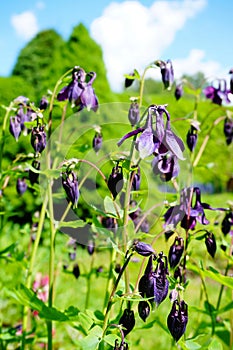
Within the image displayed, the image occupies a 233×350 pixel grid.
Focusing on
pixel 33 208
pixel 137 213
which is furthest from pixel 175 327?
pixel 33 208

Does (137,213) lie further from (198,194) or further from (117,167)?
(117,167)

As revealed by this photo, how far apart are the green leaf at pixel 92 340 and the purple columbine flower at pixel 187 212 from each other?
18.1 inches

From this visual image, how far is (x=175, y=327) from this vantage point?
1.30 meters

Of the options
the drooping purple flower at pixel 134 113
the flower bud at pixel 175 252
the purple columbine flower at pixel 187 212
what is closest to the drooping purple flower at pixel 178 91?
the drooping purple flower at pixel 134 113

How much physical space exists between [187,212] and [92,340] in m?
0.57

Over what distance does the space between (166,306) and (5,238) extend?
179 cm

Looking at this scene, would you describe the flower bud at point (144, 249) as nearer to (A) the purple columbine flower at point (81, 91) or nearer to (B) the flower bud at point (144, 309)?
(B) the flower bud at point (144, 309)

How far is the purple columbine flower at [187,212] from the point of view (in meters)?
1.63

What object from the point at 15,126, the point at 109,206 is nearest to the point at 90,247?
the point at 15,126

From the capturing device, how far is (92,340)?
4.22 ft

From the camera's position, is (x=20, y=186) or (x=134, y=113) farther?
(x=20, y=186)

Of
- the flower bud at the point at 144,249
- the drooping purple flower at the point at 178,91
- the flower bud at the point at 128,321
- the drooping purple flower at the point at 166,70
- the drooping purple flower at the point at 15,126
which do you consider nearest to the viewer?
the flower bud at the point at 144,249

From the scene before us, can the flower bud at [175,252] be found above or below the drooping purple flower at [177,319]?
above

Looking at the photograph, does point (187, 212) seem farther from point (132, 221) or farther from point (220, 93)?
point (220, 93)
